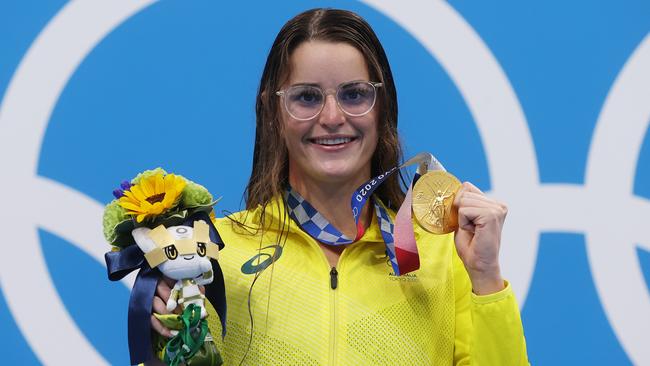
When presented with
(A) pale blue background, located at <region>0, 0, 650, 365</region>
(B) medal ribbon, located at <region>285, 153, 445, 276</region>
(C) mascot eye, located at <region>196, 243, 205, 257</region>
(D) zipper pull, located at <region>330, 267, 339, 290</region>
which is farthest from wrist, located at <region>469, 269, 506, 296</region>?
(A) pale blue background, located at <region>0, 0, 650, 365</region>

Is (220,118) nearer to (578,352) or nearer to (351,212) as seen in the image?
(351,212)

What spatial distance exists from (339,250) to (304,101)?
0.27 m

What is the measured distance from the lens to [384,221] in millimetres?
1692

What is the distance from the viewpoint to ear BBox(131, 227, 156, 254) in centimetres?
142

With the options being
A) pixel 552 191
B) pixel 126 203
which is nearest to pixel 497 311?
pixel 126 203

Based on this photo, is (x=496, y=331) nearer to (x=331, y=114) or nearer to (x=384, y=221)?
Answer: (x=384, y=221)

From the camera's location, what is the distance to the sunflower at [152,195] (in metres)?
1.42

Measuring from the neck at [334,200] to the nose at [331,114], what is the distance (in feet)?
0.44

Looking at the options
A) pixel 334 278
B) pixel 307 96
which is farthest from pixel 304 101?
pixel 334 278

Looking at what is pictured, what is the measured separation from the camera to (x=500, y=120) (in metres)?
2.39

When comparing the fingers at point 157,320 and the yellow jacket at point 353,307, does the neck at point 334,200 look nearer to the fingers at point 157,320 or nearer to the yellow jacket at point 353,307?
the yellow jacket at point 353,307

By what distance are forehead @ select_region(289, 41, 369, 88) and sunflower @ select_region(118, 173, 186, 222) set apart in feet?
1.02

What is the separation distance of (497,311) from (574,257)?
0.90 m

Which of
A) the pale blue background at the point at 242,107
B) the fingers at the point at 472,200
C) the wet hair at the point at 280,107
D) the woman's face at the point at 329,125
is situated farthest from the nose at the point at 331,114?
the pale blue background at the point at 242,107
